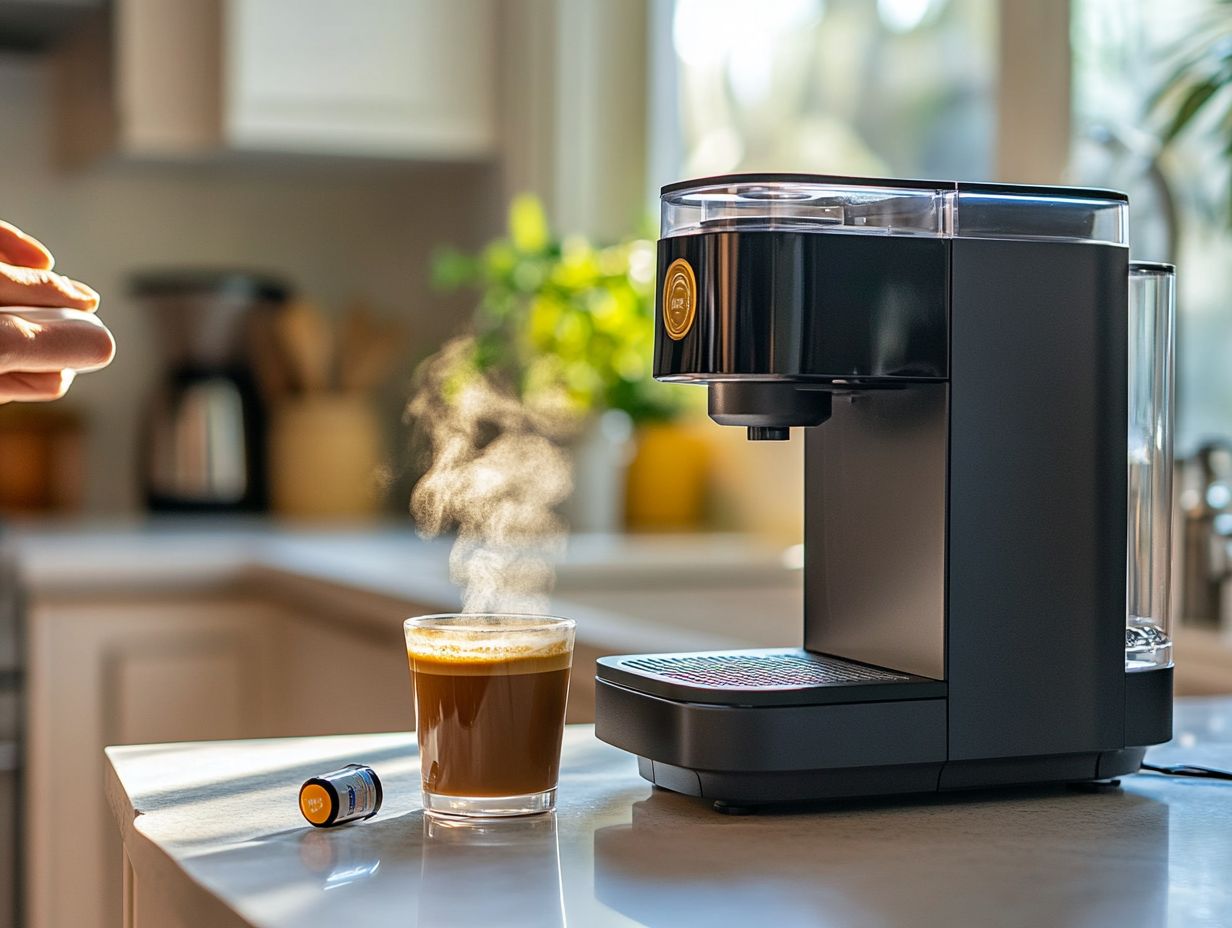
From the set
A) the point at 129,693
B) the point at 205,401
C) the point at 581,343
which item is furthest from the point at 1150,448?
the point at 205,401

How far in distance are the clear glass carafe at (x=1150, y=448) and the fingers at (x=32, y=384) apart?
631 millimetres

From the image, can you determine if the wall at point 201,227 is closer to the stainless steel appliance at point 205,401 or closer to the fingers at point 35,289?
the stainless steel appliance at point 205,401

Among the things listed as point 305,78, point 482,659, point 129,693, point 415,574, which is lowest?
point 129,693

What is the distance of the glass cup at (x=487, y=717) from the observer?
2.62 ft

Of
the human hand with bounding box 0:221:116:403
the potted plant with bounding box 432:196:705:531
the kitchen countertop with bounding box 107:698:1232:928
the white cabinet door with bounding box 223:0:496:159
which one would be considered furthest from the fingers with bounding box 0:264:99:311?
the white cabinet door with bounding box 223:0:496:159

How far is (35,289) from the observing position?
936mm

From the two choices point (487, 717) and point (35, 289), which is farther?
point (35, 289)

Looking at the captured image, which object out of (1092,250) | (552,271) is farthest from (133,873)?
(552,271)

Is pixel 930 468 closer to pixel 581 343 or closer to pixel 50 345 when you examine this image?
pixel 50 345

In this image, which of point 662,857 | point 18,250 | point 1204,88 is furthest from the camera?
point 1204,88

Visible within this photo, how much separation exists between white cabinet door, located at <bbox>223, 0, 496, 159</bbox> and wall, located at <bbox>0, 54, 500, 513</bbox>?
0.76ft

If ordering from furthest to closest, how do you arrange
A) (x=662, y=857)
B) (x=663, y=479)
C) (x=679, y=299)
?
(x=663, y=479) → (x=679, y=299) → (x=662, y=857)

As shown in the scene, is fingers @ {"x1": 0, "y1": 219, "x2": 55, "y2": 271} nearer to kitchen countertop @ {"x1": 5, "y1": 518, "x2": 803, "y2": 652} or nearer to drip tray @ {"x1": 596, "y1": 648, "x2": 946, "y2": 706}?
drip tray @ {"x1": 596, "y1": 648, "x2": 946, "y2": 706}

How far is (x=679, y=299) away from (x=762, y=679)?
0.66 feet
